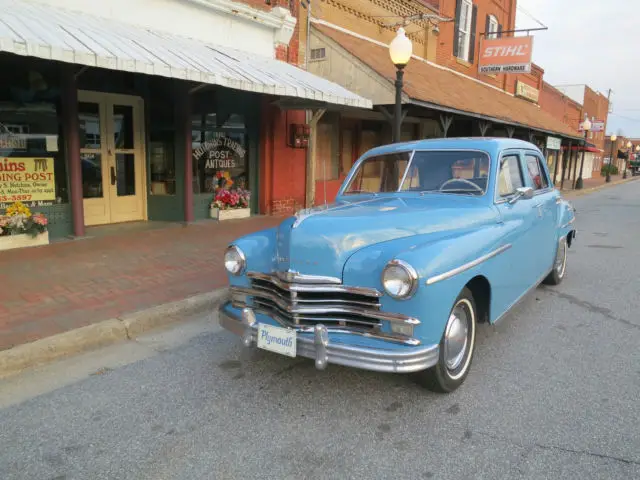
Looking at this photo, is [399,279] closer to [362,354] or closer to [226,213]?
[362,354]

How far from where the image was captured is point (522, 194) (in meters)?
4.48

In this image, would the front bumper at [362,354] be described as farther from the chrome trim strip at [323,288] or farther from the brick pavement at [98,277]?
the brick pavement at [98,277]

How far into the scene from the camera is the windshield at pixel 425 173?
14.7ft

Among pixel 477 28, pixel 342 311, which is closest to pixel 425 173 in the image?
pixel 342 311

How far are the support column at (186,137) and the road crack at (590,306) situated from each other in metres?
6.69

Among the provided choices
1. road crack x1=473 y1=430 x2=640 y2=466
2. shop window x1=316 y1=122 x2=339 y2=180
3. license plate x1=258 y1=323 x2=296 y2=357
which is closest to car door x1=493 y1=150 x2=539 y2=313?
road crack x1=473 y1=430 x2=640 y2=466

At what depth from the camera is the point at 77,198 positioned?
8.27 m

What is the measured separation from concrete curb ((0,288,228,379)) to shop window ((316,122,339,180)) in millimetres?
8279

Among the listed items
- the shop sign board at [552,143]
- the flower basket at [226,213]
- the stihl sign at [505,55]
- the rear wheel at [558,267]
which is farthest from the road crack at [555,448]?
the shop sign board at [552,143]

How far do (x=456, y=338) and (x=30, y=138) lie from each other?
7411 mm

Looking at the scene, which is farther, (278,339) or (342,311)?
(278,339)

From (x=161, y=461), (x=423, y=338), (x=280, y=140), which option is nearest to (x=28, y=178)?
(x=280, y=140)

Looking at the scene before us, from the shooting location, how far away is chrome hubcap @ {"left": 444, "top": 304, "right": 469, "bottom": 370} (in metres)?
3.47

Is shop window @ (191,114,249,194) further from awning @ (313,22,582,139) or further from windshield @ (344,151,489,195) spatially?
windshield @ (344,151,489,195)
